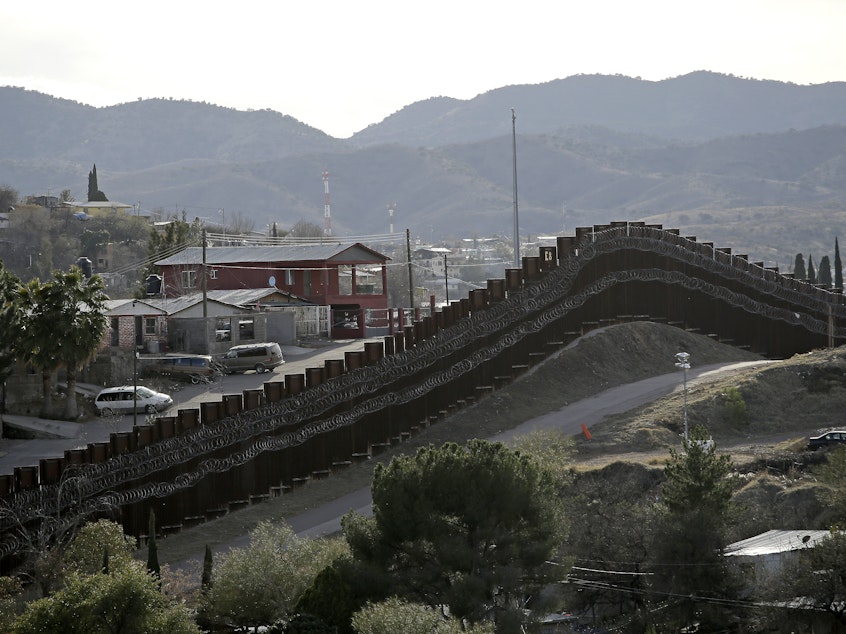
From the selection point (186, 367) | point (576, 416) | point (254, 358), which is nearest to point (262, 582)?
point (576, 416)

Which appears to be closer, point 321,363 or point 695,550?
point 695,550

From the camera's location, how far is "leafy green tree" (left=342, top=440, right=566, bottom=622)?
30688 millimetres

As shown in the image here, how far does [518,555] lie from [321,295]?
4604cm

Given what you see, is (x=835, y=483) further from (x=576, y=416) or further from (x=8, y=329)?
(x=8, y=329)

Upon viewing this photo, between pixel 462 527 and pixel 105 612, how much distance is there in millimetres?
8358

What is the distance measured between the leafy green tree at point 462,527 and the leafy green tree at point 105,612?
5056mm

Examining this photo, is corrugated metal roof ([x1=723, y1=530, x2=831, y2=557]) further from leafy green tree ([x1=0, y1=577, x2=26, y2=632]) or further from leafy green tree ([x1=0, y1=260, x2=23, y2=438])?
leafy green tree ([x1=0, y1=260, x2=23, y2=438])

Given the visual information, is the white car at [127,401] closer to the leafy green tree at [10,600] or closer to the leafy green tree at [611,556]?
the leafy green tree at [10,600]

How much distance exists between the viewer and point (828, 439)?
40688 mm

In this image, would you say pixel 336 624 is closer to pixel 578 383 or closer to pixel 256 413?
pixel 256 413

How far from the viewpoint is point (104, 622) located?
28203 mm

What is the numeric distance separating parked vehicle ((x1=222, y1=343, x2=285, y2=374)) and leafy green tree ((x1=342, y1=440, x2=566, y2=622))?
2746 centimetres

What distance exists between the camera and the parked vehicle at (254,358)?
193 feet

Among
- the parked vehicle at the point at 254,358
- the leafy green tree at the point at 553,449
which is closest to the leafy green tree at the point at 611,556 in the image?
the leafy green tree at the point at 553,449
